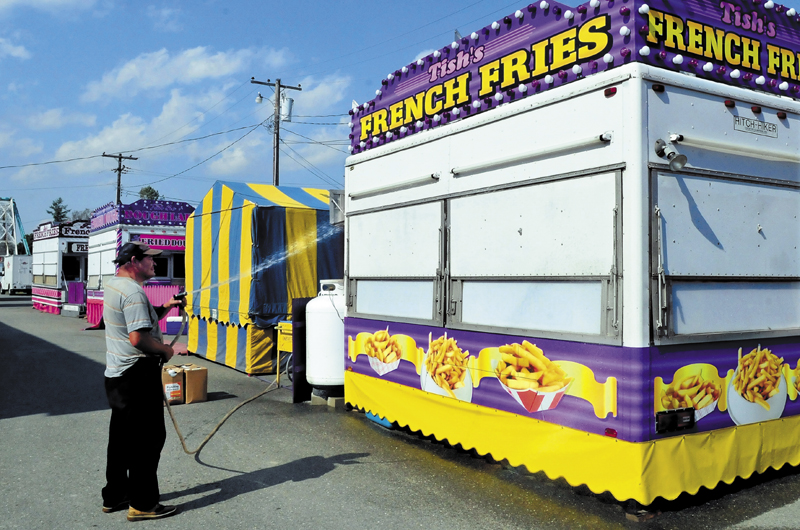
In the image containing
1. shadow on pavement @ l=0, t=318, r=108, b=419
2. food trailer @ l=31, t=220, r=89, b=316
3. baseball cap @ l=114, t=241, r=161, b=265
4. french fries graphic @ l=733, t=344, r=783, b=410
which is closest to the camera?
french fries graphic @ l=733, t=344, r=783, b=410

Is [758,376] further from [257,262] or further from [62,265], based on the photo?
[62,265]

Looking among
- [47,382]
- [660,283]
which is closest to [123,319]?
[660,283]

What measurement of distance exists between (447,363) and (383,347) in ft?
3.57

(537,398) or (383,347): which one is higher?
(383,347)

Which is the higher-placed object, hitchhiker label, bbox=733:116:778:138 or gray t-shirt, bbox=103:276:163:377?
hitchhiker label, bbox=733:116:778:138

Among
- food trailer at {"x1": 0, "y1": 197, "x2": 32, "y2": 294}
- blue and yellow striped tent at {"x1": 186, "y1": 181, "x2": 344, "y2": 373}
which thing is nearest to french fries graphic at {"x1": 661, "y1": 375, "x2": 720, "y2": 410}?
blue and yellow striped tent at {"x1": 186, "y1": 181, "x2": 344, "y2": 373}

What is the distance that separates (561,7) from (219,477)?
4.49 metres

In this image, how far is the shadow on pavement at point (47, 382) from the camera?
8102 mm

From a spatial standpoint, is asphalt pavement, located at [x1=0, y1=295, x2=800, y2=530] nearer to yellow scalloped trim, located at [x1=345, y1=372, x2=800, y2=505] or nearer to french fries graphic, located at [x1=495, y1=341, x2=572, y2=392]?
yellow scalloped trim, located at [x1=345, y1=372, x2=800, y2=505]

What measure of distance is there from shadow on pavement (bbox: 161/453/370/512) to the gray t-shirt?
1113mm

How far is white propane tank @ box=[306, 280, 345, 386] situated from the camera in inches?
311

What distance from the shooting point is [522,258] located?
4863 mm

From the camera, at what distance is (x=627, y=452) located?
13.2ft

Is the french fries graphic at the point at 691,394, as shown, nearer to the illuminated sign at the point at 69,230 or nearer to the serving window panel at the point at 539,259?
the serving window panel at the point at 539,259
